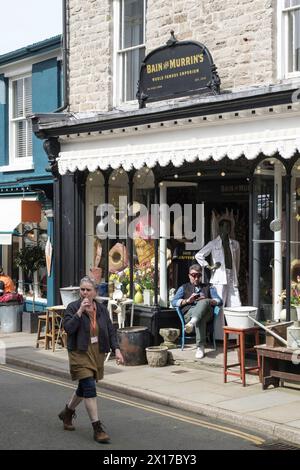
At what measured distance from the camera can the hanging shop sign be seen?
1130cm

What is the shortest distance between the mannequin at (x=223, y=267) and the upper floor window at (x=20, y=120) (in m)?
6.68

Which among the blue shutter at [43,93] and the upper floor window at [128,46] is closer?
the upper floor window at [128,46]

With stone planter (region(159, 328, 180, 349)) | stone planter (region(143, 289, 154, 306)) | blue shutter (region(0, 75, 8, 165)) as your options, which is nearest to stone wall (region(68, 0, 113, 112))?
stone planter (region(143, 289, 154, 306))

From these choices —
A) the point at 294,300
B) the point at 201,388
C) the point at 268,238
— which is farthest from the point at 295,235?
the point at 201,388

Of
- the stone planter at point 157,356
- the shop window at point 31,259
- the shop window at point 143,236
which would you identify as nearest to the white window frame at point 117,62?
the shop window at point 143,236

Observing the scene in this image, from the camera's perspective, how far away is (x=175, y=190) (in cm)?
1271

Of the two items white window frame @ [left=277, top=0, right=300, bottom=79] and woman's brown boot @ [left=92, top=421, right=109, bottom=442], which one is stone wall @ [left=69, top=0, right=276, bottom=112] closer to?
white window frame @ [left=277, top=0, right=300, bottom=79]

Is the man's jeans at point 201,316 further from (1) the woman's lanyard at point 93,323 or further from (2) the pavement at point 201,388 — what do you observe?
(1) the woman's lanyard at point 93,323

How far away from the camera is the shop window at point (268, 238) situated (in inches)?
421

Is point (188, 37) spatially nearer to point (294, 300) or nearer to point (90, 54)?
point (90, 54)

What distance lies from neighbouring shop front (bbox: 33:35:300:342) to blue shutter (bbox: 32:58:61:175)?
2.43 meters

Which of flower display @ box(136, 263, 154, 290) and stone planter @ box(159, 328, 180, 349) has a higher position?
flower display @ box(136, 263, 154, 290)

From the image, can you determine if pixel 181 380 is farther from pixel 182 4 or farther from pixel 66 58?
pixel 66 58

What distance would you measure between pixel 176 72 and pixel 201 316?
406 cm
